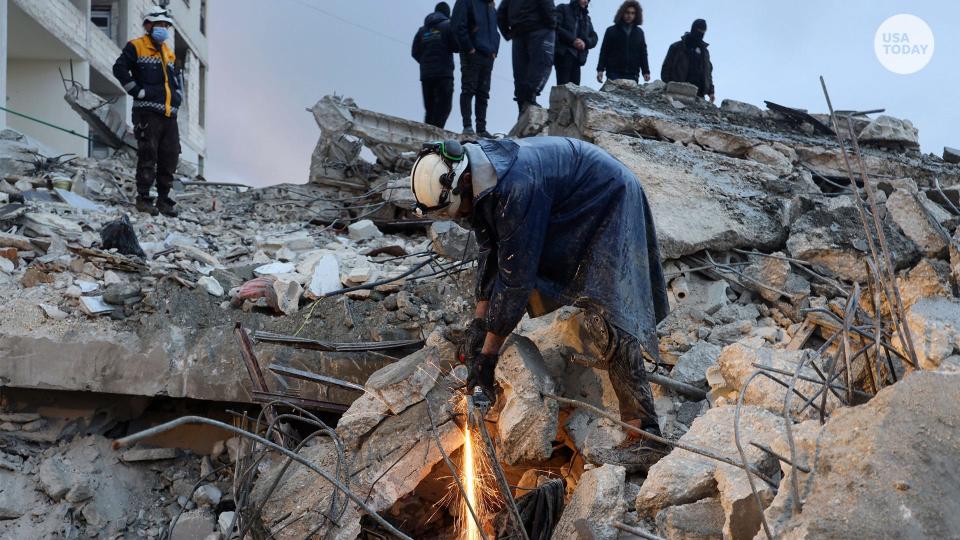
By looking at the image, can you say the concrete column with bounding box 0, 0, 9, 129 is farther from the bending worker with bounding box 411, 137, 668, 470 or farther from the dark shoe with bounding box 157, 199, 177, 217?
the bending worker with bounding box 411, 137, 668, 470

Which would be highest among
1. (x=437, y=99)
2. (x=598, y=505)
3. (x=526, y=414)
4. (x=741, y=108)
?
(x=437, y=99)

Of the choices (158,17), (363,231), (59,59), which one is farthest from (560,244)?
(59,59)

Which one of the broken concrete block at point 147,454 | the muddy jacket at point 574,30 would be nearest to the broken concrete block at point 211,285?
the broken concrete block at point 147,454

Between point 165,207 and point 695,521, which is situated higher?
point 165,207

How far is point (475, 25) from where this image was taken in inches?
287

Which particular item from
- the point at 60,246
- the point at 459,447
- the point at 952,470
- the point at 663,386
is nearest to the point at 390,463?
the point at 459,447

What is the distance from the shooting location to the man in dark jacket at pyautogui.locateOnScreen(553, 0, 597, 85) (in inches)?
298

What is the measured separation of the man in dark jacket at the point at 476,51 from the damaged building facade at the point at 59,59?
5131mm

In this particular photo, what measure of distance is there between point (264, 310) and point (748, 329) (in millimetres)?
2877

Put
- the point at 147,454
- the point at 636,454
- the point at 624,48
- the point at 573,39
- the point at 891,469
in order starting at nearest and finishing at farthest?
the point at 891,469
the point at 636,454
the point at 147,454
the point at 573,39
the point at 624,48

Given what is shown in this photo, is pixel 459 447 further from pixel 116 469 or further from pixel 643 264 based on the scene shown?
pixel 116 469

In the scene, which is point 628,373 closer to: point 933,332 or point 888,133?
point 933,332

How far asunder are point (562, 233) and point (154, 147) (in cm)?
469

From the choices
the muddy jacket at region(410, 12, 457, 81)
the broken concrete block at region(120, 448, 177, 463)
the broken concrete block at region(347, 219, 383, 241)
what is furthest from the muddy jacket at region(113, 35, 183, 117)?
the broken concrete block at region(120, 448, 177, 463)
